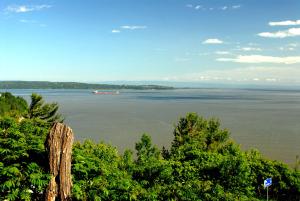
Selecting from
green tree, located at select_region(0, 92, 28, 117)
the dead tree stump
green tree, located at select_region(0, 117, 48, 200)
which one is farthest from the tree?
the dead tree stump

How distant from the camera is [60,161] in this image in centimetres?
698

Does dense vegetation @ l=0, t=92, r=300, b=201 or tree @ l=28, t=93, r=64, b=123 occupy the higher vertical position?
dense vegetation @ l=0, t=92, r=300, b=201

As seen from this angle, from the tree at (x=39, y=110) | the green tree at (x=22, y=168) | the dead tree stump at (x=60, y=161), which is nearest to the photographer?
the green tree at (x=22, y=168)

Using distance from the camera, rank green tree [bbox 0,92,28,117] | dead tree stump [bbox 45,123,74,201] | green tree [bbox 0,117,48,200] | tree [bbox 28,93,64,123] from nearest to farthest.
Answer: green tree [bbox 0,117,48,200]
dead tree stump [bbox 45,123,74,201]
tree [bbox 28,93,64,123]
green tree [bbox 0,92,28,117]

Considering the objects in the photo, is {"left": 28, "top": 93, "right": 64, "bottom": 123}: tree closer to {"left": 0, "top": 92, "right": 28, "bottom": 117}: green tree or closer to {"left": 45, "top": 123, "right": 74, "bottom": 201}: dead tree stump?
{"left": 0, "top": 92, "right": 28, "bottom": 117}: green tree

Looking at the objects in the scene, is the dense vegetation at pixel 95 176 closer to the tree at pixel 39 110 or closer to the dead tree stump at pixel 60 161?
the dead tree stump at pixel 60 161

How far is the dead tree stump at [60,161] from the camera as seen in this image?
6.90 m

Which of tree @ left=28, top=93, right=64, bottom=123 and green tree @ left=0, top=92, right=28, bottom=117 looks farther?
green tree @ left=0, top=92, right=28, bottom=117

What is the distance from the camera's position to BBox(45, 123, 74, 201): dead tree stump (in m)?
6.90

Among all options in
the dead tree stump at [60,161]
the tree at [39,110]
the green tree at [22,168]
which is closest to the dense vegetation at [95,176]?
the green tree at [22,168]

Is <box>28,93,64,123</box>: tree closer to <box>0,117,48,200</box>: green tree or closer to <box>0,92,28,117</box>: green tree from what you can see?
<box>0,92,28,117</box>: green tree

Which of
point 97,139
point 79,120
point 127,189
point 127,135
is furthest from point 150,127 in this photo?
point 127,189

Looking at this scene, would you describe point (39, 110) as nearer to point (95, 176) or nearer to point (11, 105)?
point (11, 105)

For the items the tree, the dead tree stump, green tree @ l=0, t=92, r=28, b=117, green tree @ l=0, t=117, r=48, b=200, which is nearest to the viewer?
green tree @ l=0, t=117, r=48, b=200
